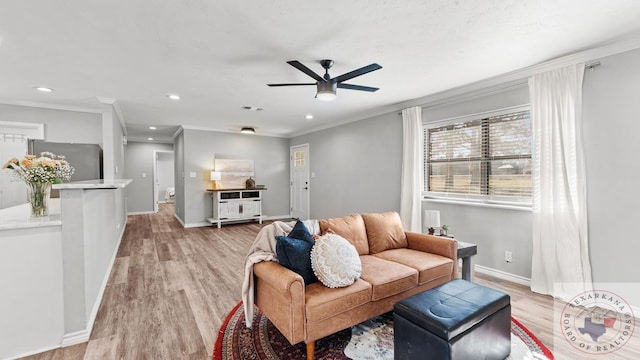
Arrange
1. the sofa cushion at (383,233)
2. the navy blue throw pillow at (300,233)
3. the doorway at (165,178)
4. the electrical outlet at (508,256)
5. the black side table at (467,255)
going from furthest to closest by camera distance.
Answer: the doorway at (165,178) < the electrical outlet at (508,256) < the sofa cushion at (383,233) < the black side table at (467,255) < the navy blue throw pillow at (300,233)

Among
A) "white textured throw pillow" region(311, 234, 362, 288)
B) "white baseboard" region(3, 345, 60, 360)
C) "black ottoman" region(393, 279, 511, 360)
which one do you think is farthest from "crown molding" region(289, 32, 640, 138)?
"white baseboard" region(3, 345, 60, 360)

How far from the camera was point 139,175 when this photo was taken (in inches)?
339

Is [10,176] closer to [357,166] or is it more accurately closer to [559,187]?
[357,166]

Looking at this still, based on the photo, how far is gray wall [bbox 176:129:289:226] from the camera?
6.53 m

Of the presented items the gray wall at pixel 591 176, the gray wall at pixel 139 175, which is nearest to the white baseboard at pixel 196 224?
the gray wall at pixel 139 175

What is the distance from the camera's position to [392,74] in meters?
3.19

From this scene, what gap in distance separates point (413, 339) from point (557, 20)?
2590mm

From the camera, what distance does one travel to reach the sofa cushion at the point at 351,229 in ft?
8.64

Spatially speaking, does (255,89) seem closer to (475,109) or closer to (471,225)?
(475,109)

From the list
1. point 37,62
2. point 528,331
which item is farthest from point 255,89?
point 528,331

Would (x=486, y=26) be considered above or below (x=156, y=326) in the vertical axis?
above

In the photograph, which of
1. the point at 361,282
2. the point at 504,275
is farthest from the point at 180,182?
the point at 504,275

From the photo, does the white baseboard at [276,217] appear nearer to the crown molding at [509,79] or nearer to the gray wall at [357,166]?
the gray wall at [357,166]

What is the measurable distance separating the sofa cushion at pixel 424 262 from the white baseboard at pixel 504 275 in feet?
A: 3.98
